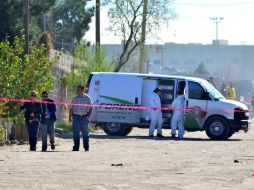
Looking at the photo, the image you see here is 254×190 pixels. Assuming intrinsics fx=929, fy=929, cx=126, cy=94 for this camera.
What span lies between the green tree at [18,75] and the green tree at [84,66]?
10.1 metres

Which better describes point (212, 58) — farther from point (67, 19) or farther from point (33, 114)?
point (33, 114)

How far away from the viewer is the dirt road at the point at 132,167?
48.0 ft

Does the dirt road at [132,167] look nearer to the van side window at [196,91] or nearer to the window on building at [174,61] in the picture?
the van side window at [196,91]

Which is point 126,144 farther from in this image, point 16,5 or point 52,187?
point 16,5

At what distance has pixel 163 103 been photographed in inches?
1216

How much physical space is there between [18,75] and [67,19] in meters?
52.6

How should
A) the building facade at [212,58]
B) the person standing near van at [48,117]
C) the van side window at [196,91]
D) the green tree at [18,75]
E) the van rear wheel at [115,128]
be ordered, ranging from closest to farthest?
1. the person standing near van at [48,117]
2. the green tree at [18,75]
3. the van side window at [196,91]
4. the van rear wheel at [115,128]
5. the building facade at [212,58]

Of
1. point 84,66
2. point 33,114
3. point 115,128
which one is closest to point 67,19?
point 84,66

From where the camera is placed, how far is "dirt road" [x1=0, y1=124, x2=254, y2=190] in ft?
48.0

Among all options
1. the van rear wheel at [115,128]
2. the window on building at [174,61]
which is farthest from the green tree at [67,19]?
the window on building at [174,61]

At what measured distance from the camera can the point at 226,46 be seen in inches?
6348

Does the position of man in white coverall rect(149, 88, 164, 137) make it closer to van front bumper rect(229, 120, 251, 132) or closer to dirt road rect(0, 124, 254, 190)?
van front bumper rect(229, 120, 251, 132)

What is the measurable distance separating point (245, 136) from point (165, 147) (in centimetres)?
859

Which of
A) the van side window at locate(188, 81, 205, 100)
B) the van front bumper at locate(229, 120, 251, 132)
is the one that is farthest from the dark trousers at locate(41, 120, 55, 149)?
the van front bumper at locate(229, 120, 251, 132)
